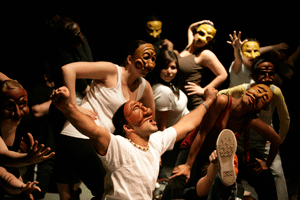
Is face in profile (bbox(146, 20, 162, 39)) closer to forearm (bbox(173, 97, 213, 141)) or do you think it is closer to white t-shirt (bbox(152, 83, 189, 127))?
white t-shirt (bbox(152, 83, 189, 127))

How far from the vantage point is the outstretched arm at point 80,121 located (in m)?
1.83

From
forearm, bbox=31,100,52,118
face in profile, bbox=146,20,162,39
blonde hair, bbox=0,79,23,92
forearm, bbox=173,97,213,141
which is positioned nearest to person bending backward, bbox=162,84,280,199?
forearm, bbox=173,97,213,141

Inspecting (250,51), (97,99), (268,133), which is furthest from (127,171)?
(250,51)

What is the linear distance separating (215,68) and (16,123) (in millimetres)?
1985

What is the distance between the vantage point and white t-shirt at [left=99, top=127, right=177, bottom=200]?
212cm

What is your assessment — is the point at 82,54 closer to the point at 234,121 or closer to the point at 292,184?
the point at 234,121

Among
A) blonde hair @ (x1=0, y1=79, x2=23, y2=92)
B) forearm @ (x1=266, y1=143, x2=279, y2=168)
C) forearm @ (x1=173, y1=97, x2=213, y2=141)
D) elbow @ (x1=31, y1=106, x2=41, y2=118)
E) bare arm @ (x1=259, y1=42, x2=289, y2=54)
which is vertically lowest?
forearm @ (x1=266, y1=143, x2=279, y2=168)

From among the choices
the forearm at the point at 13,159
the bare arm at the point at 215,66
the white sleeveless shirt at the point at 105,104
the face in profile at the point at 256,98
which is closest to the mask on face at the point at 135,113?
the white sleeveless shirt at the point at 105,104

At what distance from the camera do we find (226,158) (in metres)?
2.31

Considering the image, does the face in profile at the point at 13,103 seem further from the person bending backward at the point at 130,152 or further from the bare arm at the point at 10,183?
the person bending backward at the point at 130,152

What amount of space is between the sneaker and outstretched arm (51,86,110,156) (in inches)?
29.3

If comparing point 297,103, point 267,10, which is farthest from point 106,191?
point 267,10

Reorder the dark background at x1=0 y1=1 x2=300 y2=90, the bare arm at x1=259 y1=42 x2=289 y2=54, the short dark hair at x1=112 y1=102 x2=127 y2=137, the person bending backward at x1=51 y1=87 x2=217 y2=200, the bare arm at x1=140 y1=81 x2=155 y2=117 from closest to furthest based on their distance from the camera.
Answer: the person bending backward at x1=51 y1=87 x2=217 y2=200 → the short dark hair at x1=112 y1=102 x2=127 y2=137 → the bare arm at x1=140 y1=81 x2=155 y2=117 → the dark background at x1=0 y1=1 x2=300 y2=90 → the bare arm at x1=259 y1=42 x2=289 y2=54

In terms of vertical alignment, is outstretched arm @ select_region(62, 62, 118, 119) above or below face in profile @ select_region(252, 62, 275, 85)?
above
